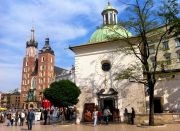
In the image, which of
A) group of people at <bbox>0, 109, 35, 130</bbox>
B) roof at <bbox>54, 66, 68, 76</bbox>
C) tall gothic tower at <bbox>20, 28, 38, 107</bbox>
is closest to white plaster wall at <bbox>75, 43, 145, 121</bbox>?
group of people at <bbox>0, 109, 35, 130</bbox>

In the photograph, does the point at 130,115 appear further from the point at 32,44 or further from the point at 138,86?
the point at 32,44

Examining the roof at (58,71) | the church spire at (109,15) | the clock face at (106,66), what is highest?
the roof at (58,71)

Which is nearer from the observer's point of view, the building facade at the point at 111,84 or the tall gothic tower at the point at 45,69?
the building facade at the point at 111,84

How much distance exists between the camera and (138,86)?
24.2 metres

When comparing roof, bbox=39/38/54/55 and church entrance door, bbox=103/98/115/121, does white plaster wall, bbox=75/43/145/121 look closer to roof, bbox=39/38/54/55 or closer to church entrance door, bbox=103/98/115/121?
church entrance door, bbox=103/98/115/121

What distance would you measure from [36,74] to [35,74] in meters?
0.57

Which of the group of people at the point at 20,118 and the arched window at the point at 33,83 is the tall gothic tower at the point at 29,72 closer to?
the arched window at the point at 33,83

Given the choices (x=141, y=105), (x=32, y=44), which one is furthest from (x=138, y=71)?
(x=32, y=44)

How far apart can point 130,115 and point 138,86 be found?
324 cm

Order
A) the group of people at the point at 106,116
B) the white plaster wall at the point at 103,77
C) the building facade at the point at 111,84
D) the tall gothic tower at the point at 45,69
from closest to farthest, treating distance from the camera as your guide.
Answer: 1. the group of people at the point at 106,116
2. the white plaster wall at the point at 103,77
3. the building facade at the point at 111,84
4. the tall gothic tower at the point at 45,69

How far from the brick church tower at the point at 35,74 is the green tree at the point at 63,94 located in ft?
237

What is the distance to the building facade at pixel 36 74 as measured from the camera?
97.6 metres

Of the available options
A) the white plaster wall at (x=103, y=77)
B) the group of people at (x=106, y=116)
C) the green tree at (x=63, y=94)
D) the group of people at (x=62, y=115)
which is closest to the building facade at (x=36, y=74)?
the group of people at (x=62, y=115)

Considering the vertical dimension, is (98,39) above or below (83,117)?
above
